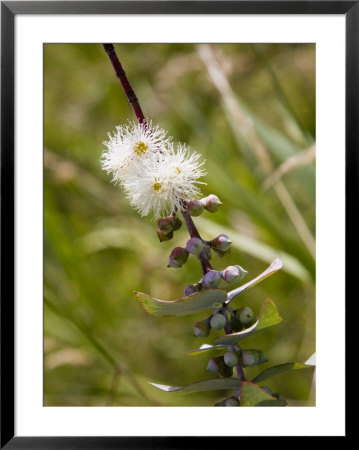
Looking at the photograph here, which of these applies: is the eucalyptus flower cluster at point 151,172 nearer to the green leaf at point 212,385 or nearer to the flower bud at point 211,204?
the flower bud at point 211,204

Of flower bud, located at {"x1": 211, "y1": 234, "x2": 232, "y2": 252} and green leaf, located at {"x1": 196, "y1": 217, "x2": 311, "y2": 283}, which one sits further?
green leaf, located at {"x1": 196, "y1": 217, "x2": 311, "y2": 283}

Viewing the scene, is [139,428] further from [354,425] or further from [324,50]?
[324,50]

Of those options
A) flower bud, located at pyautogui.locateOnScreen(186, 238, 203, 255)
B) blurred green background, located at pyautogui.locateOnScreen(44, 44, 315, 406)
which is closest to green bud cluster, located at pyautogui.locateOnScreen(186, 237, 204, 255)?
flower bud, located at pyautogui.locateOnScreen(186, 238, 203, 255)

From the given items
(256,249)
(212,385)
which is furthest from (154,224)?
(212,385)

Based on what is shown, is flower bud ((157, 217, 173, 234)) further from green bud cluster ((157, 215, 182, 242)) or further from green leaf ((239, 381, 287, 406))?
green leaf ((239, 381, 287, 406))

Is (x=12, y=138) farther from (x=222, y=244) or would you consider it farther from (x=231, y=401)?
(x=231, y=401)

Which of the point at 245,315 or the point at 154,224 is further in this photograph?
the point at 154,224

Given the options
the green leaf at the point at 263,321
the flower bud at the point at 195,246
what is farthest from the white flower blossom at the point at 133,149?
the green leaf at the point at 263,321
